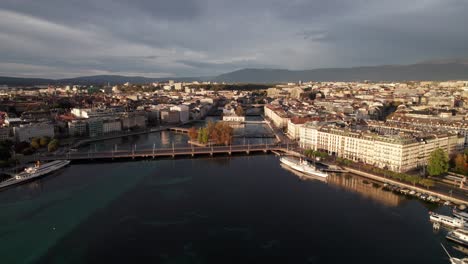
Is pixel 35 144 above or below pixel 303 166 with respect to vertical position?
above

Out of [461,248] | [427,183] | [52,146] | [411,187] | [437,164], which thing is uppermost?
[437,164]

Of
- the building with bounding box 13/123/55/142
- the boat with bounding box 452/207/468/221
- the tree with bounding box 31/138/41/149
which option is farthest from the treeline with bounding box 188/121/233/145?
the boat with bounding box 452/207/468/221

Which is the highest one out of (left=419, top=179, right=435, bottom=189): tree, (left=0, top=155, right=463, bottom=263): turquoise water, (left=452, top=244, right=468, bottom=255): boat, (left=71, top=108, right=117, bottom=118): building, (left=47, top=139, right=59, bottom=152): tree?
(left=71, top=108, right=117, bottom=118): building

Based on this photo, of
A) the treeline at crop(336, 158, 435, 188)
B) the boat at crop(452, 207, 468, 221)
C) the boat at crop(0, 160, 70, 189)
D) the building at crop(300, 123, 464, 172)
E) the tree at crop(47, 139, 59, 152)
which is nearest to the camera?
the boat at crop(452, 207, 468, 221)

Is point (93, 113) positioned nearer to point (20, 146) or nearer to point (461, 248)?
point (20, 146)

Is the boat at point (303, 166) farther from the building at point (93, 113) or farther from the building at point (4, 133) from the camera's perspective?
the building at point (93, 113)

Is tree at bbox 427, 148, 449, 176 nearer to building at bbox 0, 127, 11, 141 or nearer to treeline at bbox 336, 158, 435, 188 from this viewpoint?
treeline at bbox 336, 158, 435, 188

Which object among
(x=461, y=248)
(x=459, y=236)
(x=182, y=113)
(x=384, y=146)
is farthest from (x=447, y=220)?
(x=182, y=113)
